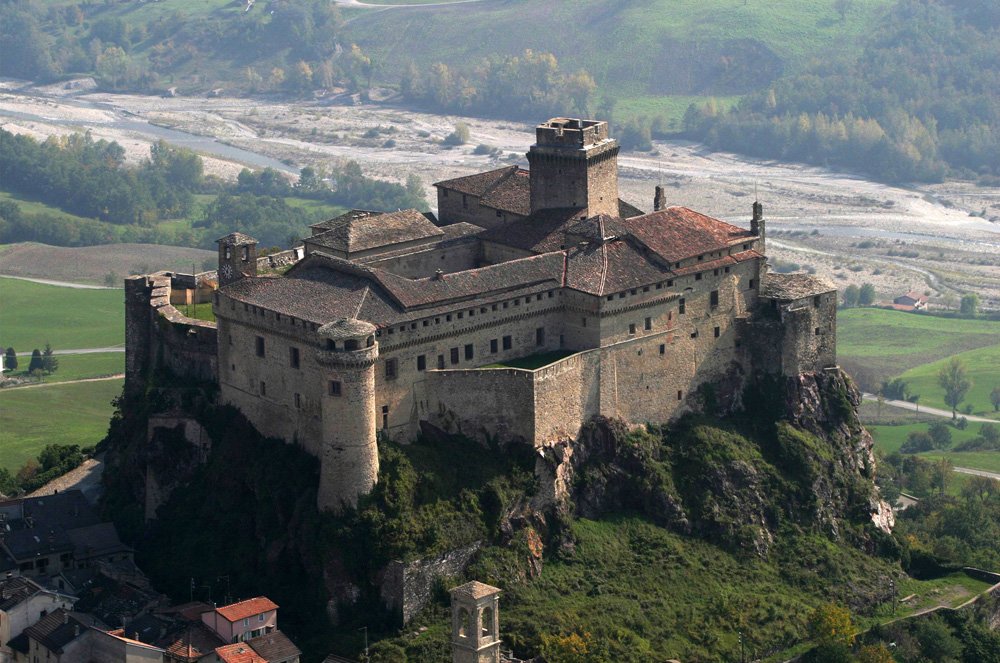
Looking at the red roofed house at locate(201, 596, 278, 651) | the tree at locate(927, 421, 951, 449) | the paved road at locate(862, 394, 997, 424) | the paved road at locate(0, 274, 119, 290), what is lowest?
the paved road at locate(862, 394, 997, 424)

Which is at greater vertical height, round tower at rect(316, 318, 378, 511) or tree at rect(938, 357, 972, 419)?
round tower at rect(316, 318, 378, 511)

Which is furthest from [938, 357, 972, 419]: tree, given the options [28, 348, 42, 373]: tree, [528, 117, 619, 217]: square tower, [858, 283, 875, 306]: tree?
[28, 348, 42, 373]: tree

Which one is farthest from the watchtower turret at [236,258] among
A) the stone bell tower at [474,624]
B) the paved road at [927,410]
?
the paved road at [927,410]

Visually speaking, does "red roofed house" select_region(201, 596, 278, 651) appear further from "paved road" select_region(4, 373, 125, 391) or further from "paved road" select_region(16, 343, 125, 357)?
"paved road" select_region(16, 343, 125, 357)

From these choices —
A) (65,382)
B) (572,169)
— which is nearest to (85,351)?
(65,382)

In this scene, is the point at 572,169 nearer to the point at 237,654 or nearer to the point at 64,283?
the point at 237,654

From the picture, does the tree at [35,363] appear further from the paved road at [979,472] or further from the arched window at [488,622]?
the arched window at [488,622]

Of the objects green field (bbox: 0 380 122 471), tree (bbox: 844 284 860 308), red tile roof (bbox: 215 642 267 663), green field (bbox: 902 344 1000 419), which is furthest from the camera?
tree (bbox: 844 284 860 308)
